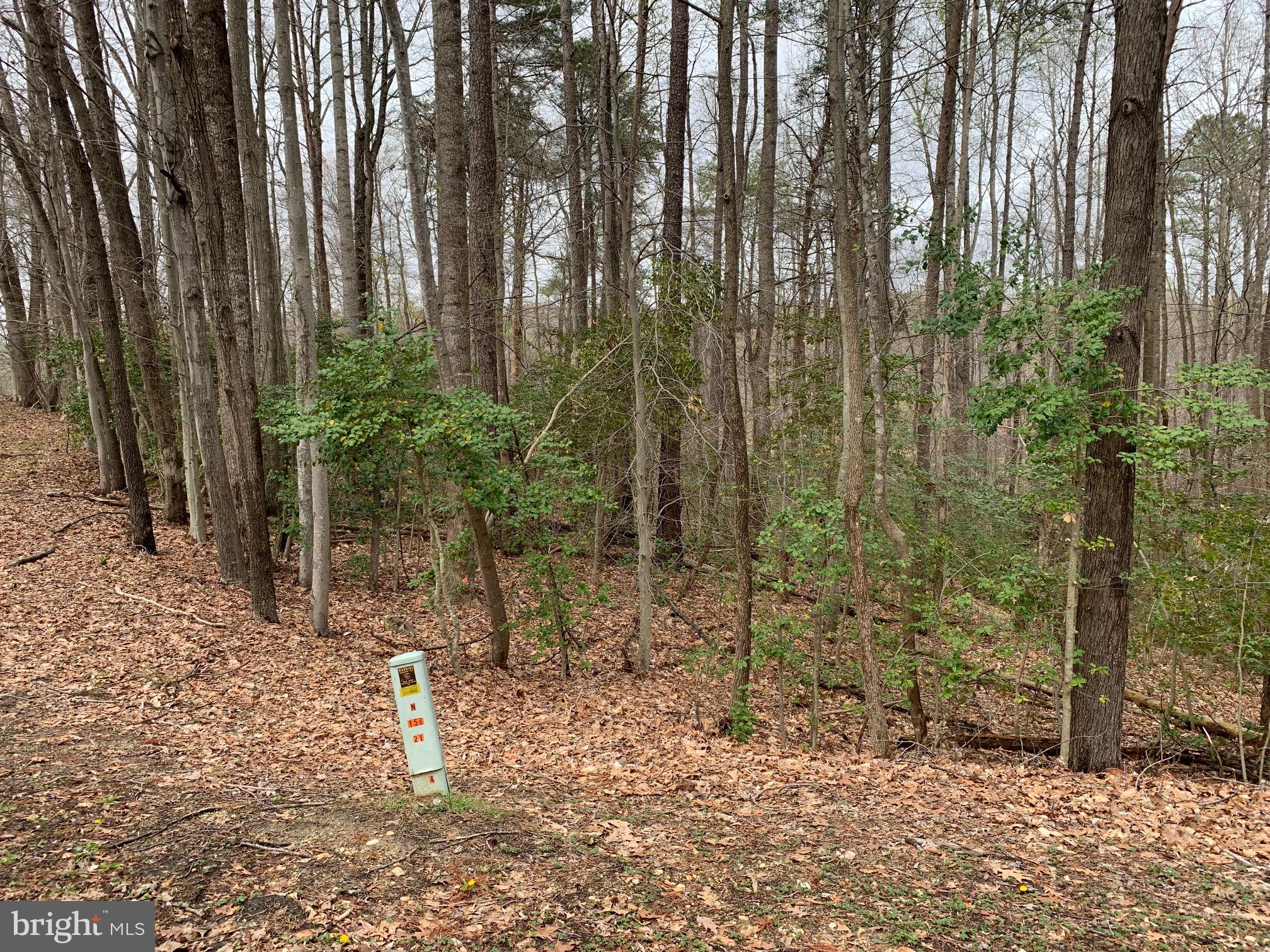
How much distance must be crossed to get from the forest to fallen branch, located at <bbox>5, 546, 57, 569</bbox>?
17 cm

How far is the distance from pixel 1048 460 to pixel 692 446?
16.4 ft

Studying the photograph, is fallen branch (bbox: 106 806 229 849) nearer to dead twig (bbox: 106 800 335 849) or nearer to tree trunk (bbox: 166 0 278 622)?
dead twig (bbox: 106 800 335 849)

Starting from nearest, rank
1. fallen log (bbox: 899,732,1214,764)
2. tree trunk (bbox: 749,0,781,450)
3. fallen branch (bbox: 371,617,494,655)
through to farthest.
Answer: fallen log (bbox: 899,732,1214,764)
fallen branch (bbox: 371,617,494,655)
tree trunk (bbox: 749,0,781,450)

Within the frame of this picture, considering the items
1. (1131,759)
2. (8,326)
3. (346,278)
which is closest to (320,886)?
(1131,759)

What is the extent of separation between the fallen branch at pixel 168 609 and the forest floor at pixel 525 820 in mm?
60

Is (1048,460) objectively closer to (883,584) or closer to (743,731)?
(743,731)

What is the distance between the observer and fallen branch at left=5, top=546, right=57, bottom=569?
896 centimetres

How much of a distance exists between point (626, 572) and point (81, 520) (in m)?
8.39

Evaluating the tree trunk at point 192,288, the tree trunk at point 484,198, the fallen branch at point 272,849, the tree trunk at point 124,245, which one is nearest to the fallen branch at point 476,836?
the fallen branch at point 272,849

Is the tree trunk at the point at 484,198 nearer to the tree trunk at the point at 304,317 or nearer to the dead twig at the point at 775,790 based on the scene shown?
the tree trunk at the point at 304,317

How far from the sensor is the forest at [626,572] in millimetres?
3805

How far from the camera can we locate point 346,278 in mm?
10875

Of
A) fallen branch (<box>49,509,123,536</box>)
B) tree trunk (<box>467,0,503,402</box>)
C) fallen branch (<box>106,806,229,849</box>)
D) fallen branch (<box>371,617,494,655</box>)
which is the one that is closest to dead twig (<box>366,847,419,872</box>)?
fallen branch (<box>106,806,229,849</box>)

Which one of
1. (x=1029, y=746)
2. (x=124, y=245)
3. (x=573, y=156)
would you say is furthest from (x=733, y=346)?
(x=124, y=245)
